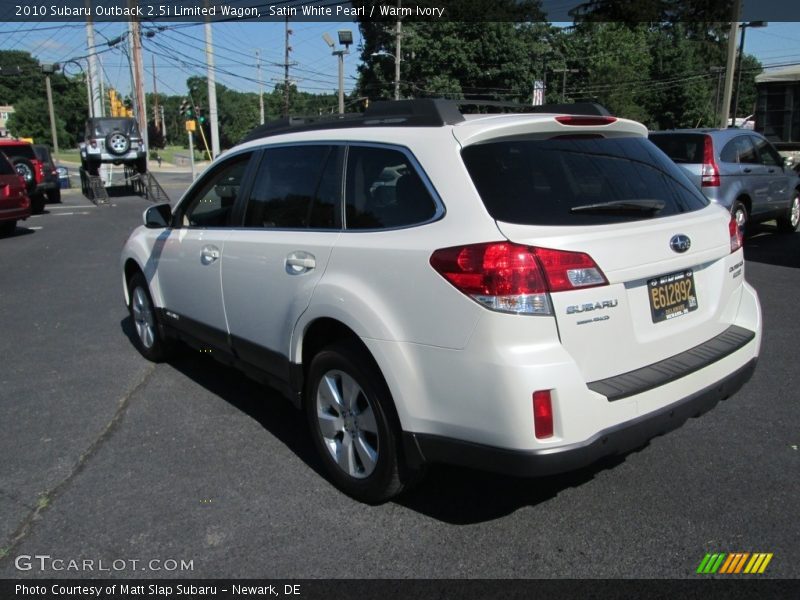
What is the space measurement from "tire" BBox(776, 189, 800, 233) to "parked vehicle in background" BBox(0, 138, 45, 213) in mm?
18063

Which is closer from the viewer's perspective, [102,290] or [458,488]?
[458,488]

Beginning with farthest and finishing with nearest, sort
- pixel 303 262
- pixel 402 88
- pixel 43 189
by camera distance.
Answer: pixel 402 88, pixel 43 189, pixel 303 262

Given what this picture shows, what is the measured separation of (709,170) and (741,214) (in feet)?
3.83

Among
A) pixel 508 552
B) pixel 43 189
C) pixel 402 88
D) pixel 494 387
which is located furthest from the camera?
pixel 402 88

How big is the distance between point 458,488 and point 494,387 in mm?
1121

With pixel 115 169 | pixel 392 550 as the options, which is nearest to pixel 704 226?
pixel 392 550

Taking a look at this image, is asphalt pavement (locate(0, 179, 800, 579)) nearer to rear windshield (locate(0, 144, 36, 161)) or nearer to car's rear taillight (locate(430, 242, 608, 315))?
car's rear taillight (locate(430, 242, 608, 315))

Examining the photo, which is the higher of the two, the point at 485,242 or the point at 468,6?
the point at 468,6

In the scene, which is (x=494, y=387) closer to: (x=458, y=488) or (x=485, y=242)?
(x=485, y=242)

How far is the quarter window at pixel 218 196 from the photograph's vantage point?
14.9 ft

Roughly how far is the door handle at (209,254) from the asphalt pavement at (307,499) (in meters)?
1.02

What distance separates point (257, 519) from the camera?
3.31 meters

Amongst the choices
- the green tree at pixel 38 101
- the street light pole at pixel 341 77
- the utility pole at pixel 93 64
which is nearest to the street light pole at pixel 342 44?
the street light pole at pixel 341 77

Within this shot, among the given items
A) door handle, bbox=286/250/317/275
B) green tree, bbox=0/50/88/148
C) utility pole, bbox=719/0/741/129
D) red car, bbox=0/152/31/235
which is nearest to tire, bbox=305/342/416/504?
door handle, bbox=286/250/317/275
